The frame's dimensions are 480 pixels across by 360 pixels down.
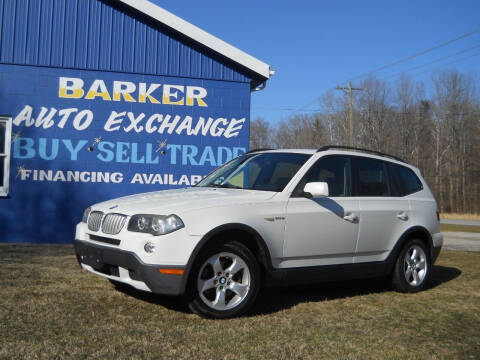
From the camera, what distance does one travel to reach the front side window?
440 inches

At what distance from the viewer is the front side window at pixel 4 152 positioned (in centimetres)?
1118

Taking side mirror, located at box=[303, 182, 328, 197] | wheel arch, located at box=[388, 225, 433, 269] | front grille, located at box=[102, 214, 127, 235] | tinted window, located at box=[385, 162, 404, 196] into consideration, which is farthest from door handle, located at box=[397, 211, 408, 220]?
front grille, located at box=[102, 214, 127, 235]

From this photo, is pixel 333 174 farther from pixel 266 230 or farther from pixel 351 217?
pixel 266 230

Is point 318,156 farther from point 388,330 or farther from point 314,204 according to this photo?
point 388,330

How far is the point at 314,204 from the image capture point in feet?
19.4

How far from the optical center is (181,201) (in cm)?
528

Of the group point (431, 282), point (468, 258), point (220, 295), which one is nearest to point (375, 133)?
point (468, 258)

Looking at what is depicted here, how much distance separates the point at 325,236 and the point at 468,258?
659 cm

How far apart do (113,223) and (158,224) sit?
0.60m

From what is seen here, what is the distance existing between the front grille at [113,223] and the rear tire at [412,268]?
3657mm

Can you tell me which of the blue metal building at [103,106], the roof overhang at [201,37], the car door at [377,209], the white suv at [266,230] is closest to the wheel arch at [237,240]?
the white suv at [266,230]

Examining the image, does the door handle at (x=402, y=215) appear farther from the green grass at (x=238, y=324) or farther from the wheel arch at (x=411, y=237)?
the green grass at (x=238, y=324)

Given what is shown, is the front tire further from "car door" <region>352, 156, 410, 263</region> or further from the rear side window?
the rear side window

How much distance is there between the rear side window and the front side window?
804cm
